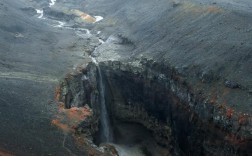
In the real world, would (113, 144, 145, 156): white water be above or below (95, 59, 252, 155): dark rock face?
below

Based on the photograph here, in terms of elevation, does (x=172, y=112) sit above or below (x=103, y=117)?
above

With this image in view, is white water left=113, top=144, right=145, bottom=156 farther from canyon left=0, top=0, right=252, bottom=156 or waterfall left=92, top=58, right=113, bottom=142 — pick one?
waterfall left=92, top=58, right=113, bottom=142

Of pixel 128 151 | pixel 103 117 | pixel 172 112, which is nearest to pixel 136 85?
pixel 103 117

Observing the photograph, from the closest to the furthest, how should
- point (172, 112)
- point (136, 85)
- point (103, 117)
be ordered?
point (172, 112) < point (103, 117) < point (136, 85)

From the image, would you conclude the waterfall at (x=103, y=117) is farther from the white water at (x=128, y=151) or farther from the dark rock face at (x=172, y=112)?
the white water at (x=128, y=151)

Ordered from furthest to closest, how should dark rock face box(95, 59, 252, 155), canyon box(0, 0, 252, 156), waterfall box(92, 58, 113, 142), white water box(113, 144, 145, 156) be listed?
1. waterfall box(92, 58, 113, 142)
2. white water box(113, 144, 145, 156)
3. dark rock face box(95, 59, 252, 155)
4. canyon box(0, 0, 252, 156)

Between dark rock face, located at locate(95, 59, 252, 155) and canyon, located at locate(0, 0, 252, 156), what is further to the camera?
dark rock face, located at locate(95, 59, 252, 155)

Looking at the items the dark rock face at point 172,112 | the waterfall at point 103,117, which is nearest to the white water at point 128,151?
the waterfall at point 103,117

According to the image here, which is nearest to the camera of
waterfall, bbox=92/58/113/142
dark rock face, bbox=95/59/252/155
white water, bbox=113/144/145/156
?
dark rock face, bbox=95/59/252/155

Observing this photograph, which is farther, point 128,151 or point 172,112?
point 128,151

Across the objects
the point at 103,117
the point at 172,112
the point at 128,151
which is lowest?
the point at 128,151

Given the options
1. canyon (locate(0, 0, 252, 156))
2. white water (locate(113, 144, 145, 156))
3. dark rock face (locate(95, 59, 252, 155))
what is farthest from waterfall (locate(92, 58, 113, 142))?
white water (locate(113, 144, 145, 156))

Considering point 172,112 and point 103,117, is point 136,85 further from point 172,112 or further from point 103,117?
point 172,112
